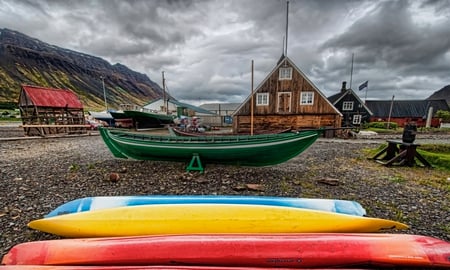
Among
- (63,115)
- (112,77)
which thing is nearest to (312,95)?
(63,115)

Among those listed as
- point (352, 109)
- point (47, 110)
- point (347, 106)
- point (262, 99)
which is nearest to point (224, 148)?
point (262, 99)

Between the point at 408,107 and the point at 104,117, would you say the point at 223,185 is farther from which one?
the point at 408,107

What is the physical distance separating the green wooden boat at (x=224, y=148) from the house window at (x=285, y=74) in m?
11.6

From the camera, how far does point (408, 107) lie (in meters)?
37.9

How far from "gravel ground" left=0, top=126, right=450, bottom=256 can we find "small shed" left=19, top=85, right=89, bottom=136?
9.53 m

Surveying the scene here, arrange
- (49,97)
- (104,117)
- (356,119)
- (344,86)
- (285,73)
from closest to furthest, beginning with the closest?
(49,97), (285,73), (104,117), (356,119), (344,86)

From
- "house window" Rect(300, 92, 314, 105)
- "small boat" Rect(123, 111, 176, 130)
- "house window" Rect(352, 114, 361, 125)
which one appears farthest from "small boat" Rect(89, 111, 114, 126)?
"house window" Rect(352, 114, 361, 125)

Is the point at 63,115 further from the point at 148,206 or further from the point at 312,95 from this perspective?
the point at 312,95

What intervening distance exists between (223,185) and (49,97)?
18.2 m

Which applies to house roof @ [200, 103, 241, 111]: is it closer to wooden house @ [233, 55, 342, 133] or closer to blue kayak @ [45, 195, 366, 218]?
wooden house @ [233, 55, 342, 133]

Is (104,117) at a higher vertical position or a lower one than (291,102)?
lower

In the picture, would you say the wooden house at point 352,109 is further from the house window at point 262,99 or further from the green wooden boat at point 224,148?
the green wooden boat at point 224,148

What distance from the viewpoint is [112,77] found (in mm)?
174000

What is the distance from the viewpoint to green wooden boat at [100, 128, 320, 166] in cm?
556
